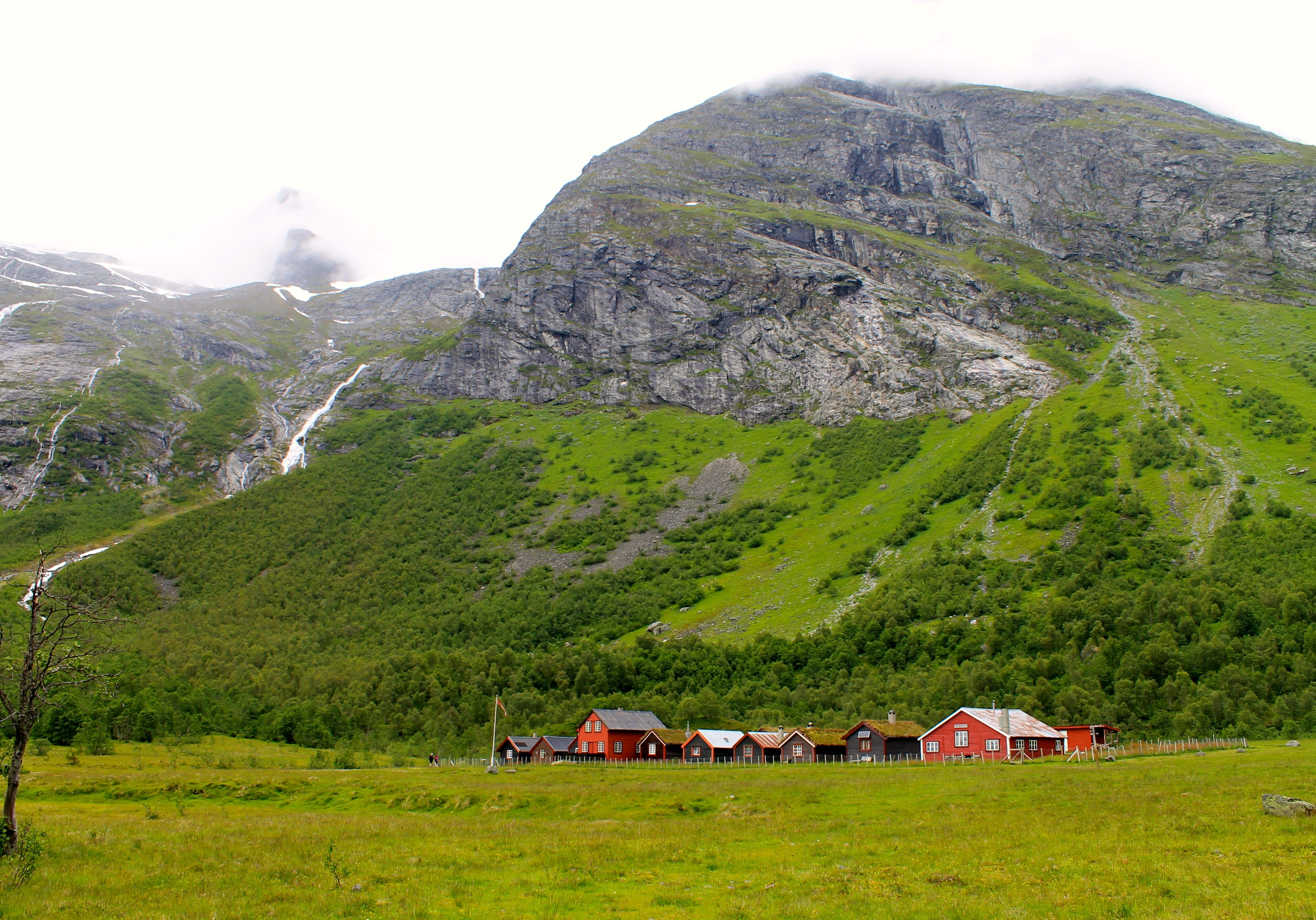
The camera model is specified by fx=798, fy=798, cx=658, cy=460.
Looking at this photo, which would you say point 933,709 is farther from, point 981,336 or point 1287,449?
point 981,336

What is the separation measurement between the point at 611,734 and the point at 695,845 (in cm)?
4677

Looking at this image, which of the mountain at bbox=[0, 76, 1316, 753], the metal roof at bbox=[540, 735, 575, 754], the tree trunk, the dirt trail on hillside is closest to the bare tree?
the tree trunk

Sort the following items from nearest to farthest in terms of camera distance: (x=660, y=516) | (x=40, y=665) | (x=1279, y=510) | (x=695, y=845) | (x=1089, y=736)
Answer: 1. (x=40, y=665)
2. (x=695, y=845)
3. (x=1089, y=736)
4. (x=1279, y=510)
5. (x=660, y=516)

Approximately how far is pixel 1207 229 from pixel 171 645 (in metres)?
235

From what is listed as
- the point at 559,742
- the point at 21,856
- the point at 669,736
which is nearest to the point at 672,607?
the point at 559,742

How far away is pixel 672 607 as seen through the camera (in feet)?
368

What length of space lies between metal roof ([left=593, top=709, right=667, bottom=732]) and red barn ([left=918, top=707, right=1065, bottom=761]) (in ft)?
81.8

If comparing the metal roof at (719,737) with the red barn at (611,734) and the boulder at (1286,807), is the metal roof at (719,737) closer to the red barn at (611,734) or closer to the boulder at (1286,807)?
the red barn at (611,734)

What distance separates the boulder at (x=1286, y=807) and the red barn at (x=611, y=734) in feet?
170

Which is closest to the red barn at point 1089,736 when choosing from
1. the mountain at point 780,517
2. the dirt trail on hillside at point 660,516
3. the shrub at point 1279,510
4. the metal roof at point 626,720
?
the mountain at point 780,517

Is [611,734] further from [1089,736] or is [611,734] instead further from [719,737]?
[1089,736]

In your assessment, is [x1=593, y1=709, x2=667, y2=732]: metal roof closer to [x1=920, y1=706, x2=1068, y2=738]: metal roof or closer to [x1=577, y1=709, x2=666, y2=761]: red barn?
[x1=577, y1=709, x2=666, y2=761]: red barn

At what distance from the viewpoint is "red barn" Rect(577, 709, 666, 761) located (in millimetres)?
71500

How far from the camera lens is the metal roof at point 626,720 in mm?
72375
